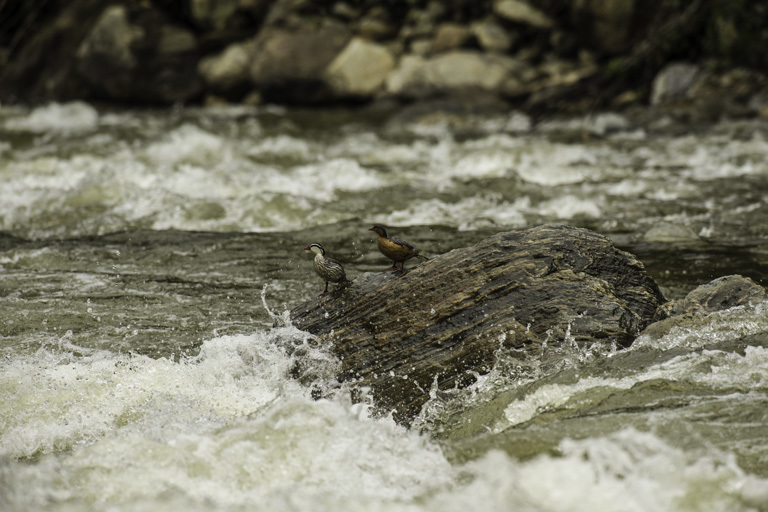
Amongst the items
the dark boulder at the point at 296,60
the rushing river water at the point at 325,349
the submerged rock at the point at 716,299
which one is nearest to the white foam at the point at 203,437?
the rushing river water at the point at 325,349

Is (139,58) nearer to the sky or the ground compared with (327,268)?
nearer to the ground

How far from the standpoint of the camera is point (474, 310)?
14.8 feet

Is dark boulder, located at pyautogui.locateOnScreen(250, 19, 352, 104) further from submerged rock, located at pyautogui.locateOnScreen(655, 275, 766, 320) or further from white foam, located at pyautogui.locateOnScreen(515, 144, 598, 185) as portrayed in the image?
submerged rock, located at pyautogui.locateOnScreen(655, 275, 766, 320)

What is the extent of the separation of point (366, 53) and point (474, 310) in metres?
11.6

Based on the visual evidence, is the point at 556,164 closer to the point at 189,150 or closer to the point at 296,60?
the point at 189,150

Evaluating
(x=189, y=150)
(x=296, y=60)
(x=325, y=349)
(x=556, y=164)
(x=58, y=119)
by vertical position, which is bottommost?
(x=58, y=119)

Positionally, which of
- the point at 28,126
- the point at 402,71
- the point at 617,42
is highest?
the point at 617,42

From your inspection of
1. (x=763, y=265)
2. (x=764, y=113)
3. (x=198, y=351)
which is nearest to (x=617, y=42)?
(x=764, y=113)

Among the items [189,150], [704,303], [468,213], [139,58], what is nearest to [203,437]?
[704,303]

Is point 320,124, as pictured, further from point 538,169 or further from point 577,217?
point 577,217

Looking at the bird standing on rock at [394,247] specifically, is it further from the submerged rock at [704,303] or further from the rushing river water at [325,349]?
the submerged rock at [704,303]

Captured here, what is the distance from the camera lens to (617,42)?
14.5 meters

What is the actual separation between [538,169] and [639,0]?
248 inches

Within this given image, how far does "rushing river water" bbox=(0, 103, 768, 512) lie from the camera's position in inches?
132
